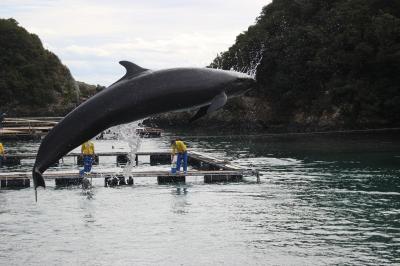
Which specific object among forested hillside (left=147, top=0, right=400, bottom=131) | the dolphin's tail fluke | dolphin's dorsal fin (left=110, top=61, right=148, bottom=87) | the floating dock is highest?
forested hillside (left=147, top=0, right=400, bottom=131)

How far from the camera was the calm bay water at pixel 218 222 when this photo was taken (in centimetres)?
1800

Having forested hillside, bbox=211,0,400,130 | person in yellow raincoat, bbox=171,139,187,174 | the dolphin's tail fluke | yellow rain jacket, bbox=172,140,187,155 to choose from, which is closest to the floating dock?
person in yellow raincoat, bbox=171,139,187,174

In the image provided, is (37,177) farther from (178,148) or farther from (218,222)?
(178,148)

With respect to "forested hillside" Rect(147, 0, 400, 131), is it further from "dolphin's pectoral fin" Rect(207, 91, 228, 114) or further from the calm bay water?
"dolphin's pectoral fin" Rect(207, 91, 228, 114)

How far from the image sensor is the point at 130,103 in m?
7.38

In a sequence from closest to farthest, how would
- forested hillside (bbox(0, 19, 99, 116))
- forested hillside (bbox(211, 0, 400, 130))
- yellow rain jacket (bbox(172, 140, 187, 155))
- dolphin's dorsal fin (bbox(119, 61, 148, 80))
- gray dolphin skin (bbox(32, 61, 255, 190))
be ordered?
gray dolphin skin (bbox(32, 61, 255, 190)) < dolphin's dorsal fin (bbox(119, 61, 148, 80)) < yellow rain jacket (bbox(172, 140, 187, 155)) < forested hillside (bbox(211, 0, 400, 130)) < forested hillside (bbox(0, 19, 99, 116))

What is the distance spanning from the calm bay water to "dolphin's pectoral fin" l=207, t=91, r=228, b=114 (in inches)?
401

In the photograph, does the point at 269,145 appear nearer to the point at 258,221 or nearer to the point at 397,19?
the point at 397,19

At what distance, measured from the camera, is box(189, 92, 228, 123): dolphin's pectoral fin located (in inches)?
302

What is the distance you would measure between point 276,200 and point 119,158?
20.7m

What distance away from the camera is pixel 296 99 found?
241 feet

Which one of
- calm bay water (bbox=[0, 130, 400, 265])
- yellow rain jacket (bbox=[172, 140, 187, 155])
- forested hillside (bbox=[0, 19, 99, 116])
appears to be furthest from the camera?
forested hillside (bbox=[0, 19, 99, 116])

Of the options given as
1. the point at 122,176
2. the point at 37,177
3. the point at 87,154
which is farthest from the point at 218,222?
the point at 37,177

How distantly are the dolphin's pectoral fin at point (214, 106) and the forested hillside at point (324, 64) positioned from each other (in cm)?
5268
